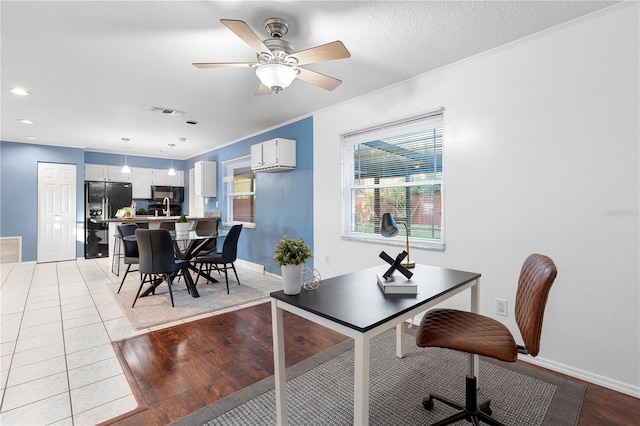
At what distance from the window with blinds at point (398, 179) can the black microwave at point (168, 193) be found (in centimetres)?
585

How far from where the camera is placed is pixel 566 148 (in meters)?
2.16

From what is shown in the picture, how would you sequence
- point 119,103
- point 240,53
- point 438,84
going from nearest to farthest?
1. point 240,53
2. point 438,84
3. point 119,103

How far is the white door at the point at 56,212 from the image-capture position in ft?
20.1

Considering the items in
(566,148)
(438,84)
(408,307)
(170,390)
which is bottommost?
(170,390)

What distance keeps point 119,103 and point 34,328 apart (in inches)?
103

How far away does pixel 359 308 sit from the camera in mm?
1387

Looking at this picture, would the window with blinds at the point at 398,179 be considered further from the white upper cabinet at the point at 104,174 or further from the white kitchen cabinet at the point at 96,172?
the white kitchen cabinet at the point at 96,172

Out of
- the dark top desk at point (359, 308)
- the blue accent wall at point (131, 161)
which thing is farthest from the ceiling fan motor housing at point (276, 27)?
the blue accent wall at point (131, 161)

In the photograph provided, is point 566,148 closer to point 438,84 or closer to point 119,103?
point 438,84

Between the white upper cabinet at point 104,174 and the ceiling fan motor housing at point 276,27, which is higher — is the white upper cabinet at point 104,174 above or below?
below

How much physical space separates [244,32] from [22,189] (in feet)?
22.4

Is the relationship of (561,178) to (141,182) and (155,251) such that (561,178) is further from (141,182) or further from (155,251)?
(141,182)

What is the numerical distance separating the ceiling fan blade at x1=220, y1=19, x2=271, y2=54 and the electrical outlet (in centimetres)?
256

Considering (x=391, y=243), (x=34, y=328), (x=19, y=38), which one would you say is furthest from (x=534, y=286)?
(x=34, y=328)
